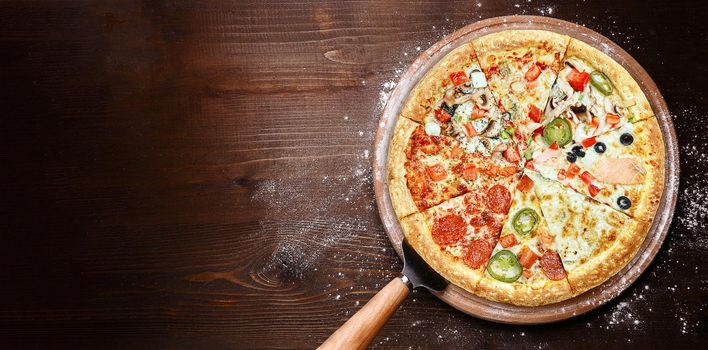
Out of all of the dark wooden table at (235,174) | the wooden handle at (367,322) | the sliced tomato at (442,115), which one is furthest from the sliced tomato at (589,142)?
the wooden handle at (367,322)

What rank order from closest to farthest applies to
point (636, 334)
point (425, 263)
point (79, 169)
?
point (425, 263), point (636, 334), point (79, 169)

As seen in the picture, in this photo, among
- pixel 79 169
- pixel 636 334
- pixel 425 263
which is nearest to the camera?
pixel 425 263

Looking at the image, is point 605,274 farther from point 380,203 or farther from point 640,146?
point 380,203

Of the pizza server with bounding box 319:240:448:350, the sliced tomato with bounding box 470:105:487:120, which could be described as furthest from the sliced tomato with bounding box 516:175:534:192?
the pizza server with bounding box 319:240:448:350

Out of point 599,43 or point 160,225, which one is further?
point 160,225

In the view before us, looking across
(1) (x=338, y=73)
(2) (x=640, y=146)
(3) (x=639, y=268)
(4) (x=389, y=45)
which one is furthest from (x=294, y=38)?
(3) (x=639, y=268)

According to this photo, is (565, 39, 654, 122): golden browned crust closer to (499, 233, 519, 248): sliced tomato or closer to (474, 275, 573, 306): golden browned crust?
(499, 233, 519, 248): sliced tomato

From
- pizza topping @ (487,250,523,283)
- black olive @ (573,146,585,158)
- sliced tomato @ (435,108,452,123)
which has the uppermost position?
sliced tomato @ (435,108,452,123)
